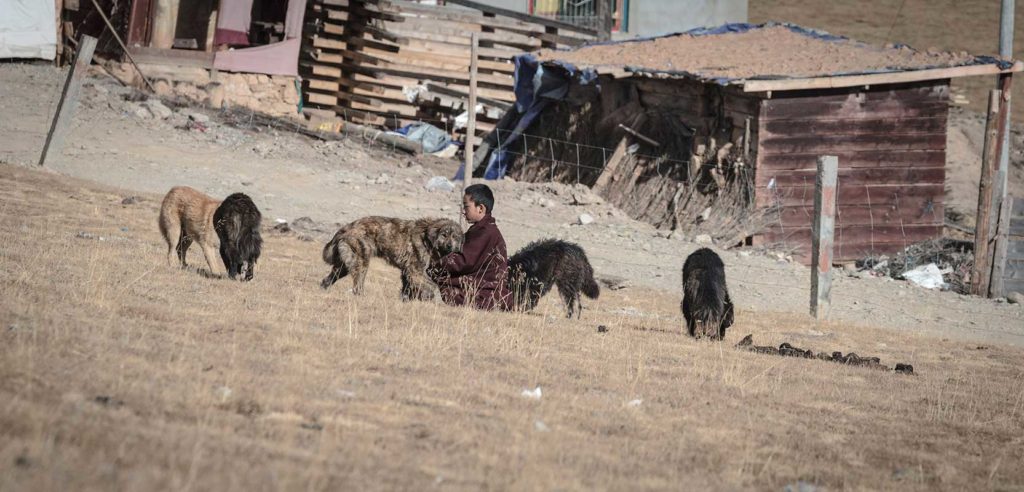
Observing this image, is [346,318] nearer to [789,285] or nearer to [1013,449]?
[1013,449]

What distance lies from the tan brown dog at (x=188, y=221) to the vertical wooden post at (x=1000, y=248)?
12.6 m

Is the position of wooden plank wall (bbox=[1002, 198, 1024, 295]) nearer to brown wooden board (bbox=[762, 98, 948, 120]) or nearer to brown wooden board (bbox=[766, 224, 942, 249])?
brown wooden board (bbox=[766, 224, 942, 249])

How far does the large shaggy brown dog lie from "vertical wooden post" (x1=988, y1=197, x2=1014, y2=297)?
11159 millimetres

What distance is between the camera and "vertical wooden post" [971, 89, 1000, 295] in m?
18.4

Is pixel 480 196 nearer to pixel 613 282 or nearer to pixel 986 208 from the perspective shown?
pixel 613 282

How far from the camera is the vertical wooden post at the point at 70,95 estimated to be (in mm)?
17359

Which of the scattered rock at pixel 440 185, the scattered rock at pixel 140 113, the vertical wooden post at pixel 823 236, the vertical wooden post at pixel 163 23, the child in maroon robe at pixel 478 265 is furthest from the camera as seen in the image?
the vertical wooden post at pixel 163 23

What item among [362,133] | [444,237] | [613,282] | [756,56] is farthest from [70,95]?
[756,56]

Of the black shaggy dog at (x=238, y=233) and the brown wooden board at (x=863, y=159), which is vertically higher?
the brown wooden board at (x=863, y=159)

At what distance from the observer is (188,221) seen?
11336 mm

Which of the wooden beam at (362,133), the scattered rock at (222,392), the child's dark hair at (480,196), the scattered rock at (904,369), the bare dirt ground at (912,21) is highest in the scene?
the bare dirt ground at (912,21)

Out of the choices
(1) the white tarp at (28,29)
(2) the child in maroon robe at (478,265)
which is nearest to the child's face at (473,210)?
(2) the child in maroon robe at (478,265)

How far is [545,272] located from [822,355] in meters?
2.71

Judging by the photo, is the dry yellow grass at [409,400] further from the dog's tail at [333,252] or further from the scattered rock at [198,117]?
the scattered rock at [198,117]
